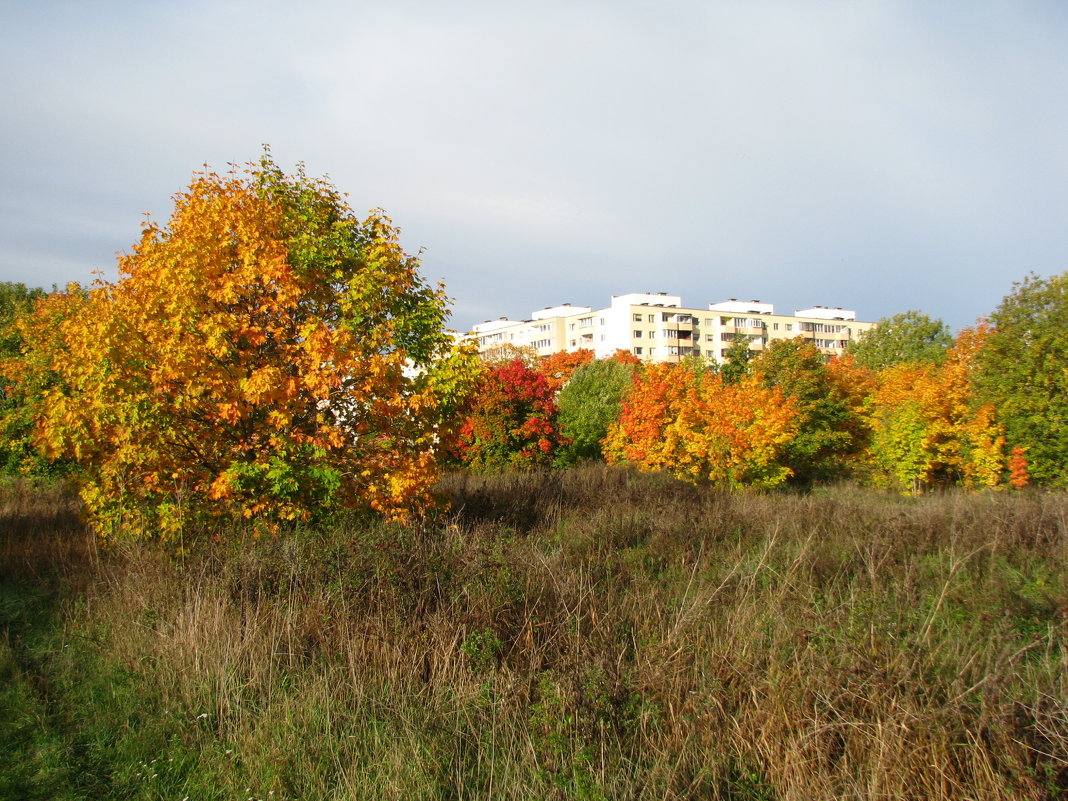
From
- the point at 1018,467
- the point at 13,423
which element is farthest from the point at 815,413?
the point at 13,423

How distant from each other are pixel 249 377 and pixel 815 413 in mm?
25011

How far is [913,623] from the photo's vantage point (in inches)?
182

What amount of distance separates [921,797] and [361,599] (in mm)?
3889

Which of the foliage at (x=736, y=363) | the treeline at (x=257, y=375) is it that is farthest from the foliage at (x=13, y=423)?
the foliage at (x=736, y=363)

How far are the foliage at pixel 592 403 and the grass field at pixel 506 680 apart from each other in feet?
67.8

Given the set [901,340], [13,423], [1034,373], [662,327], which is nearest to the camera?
[13,423]

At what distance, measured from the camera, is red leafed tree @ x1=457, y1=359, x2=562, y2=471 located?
2111 cm

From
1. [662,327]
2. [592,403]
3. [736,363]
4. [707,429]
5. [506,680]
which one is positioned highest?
[662,327]

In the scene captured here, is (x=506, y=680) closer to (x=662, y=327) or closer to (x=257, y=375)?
(x=257, y=375)

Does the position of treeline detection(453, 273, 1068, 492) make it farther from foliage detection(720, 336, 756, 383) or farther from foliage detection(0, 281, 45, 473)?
foliage detection(720, 336, 756, 383)

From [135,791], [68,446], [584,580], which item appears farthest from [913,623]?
[68,446]

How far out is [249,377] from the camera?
823cm

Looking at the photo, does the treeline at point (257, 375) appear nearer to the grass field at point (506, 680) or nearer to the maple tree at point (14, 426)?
the grass field at point (506, 680)

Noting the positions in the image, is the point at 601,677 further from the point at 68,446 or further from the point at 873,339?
the point at 873,339
